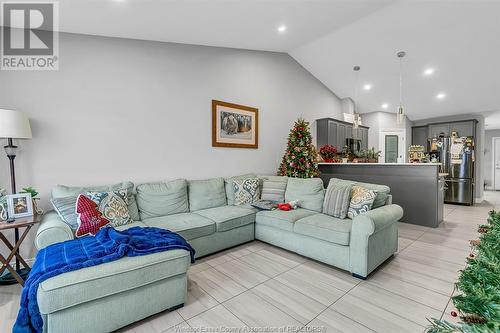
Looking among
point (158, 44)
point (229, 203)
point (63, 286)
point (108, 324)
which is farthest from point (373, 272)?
point (158, 44)

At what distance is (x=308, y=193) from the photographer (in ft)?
11.9

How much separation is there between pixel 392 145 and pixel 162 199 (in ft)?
23.5

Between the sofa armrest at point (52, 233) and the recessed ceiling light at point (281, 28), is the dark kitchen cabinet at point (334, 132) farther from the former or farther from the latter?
the sofa armrest at point (52, 233)

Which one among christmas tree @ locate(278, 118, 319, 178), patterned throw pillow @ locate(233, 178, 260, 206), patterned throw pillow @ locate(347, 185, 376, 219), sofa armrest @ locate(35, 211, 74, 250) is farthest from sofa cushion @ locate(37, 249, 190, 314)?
christmas tree @ locate(278, 118, 319, 178)

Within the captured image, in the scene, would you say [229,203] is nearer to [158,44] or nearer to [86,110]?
[86,110]

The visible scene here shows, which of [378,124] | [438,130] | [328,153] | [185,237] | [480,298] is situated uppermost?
[378,124]

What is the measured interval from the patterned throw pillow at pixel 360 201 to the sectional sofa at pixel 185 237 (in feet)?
0.49

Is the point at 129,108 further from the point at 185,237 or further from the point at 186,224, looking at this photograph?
the point at 185,237

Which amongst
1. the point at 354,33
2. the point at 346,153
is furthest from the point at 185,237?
the point at 346,153

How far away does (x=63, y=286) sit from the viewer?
1.59 m

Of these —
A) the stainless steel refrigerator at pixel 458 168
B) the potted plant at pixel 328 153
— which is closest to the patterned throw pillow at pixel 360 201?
the potted plant at pixel 328 153

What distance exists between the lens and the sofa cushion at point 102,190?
8.84 ft

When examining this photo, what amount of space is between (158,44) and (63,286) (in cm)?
332

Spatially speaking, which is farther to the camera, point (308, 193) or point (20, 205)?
point (308, 193)
